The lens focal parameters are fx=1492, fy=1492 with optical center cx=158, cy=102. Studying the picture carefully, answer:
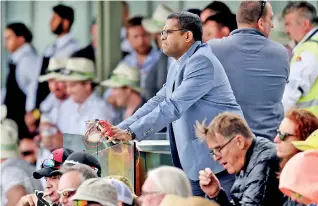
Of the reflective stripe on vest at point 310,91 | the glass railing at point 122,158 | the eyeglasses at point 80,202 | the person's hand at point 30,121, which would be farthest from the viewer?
the person's hand at point 30,121

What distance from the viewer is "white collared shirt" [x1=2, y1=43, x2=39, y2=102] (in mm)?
14219

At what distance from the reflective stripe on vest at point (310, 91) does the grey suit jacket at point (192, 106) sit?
1.50 meters

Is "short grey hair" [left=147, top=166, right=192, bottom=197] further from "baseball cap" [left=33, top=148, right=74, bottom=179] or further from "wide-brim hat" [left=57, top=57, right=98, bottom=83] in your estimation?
"wide-brim hat" [left=57, top=57, right=98, bottom=83]

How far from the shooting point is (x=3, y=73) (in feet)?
47.4

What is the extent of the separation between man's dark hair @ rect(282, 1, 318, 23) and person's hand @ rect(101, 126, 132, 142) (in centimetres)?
294

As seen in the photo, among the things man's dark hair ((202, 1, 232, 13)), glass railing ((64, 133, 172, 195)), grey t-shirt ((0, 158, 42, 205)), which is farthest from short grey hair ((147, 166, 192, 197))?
man's dark hair ((202, 1, 232, 13))

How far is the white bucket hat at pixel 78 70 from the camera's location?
13.6 meters

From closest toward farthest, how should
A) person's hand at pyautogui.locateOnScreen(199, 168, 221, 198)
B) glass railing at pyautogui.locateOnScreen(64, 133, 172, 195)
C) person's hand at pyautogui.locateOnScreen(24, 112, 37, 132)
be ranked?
person's hand at pyautogui.locateOnScreen(199, 168, 221, 198) < glass railing at pyautogui.locateOnScreen(64, 133, 172, 195) < person's hand at pyautogui.locateOnScreen(24, 112, 37, 132)

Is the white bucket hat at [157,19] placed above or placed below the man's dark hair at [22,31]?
above

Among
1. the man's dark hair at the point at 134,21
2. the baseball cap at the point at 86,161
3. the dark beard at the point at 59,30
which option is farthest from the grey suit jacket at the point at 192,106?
the dark beard at the point at 59,30

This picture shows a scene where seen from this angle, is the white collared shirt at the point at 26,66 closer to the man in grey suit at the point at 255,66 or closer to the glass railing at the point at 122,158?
the glass railing at the point at 122,158

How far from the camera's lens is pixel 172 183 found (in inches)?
305

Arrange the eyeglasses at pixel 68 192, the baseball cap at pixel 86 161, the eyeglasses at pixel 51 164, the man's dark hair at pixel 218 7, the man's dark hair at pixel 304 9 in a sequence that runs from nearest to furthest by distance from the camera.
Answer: the eyeglasses at pixel 68 192 → the baseball cap at pixel 86 161 → the eyeglasses at pixel 51 164 → the man's dark hair at pixel 304 9 → the man's dark hair at pixel 218 7

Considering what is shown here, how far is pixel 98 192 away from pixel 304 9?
4320mm
